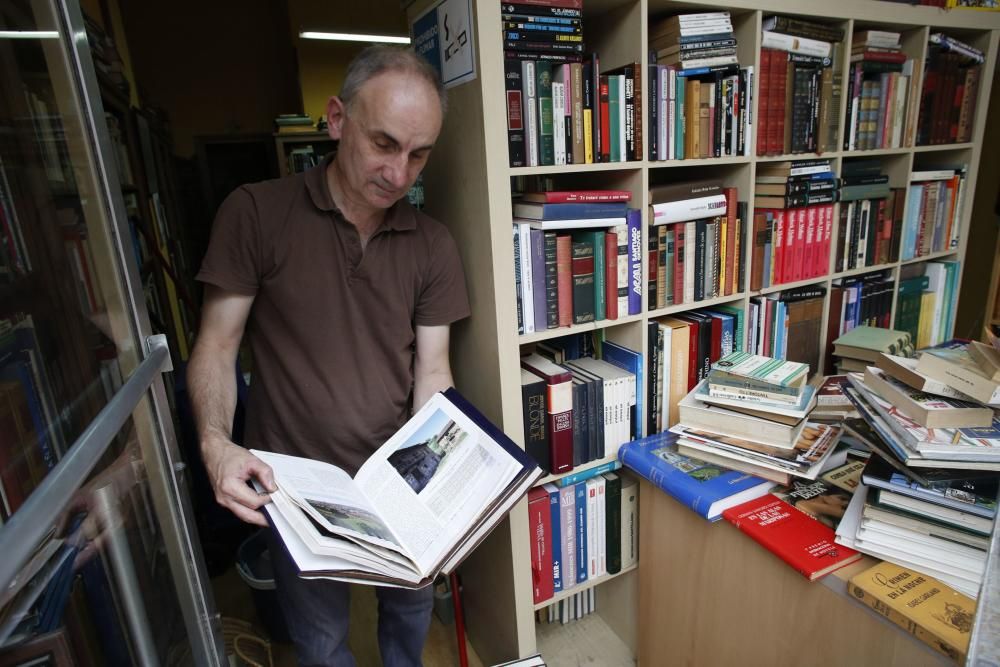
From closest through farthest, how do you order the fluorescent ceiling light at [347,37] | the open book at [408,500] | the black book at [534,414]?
the open book at [408,500], the black book at [534,414], the fluorescent ceiling light at [347,37]

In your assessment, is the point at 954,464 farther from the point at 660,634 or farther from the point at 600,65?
the point at 600,65

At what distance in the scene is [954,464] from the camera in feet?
3.29

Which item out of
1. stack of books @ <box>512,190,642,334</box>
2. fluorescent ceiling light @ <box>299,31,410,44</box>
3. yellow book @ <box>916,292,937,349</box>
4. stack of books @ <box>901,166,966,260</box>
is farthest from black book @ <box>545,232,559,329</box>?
fluorescent ceiling light @ <box>299,31,410,44</box>

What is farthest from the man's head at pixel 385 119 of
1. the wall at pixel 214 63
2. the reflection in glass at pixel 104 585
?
the wall at pixel 214 63

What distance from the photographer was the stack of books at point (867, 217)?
6.12 feet

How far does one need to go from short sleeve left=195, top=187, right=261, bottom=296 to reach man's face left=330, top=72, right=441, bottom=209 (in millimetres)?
218

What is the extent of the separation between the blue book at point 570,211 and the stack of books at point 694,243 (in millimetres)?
122

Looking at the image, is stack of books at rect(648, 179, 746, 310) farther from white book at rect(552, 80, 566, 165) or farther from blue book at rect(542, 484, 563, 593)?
blue book at rect(542, 484, 563, 593)

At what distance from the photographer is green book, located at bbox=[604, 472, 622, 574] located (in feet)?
5.28

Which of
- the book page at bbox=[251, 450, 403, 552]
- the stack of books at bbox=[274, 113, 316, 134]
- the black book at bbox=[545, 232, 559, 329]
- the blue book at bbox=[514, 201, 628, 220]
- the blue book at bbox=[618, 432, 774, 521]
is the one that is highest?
the stack of books at bbox=[274, 113, 316, 134]

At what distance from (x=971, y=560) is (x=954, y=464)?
6.7 inches

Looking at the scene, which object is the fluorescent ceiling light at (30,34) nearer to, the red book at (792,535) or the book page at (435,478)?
the book page at (435,478)

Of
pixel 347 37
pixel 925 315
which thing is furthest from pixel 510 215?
pixel 347 37

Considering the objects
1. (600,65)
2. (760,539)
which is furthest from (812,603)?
(600,65)
